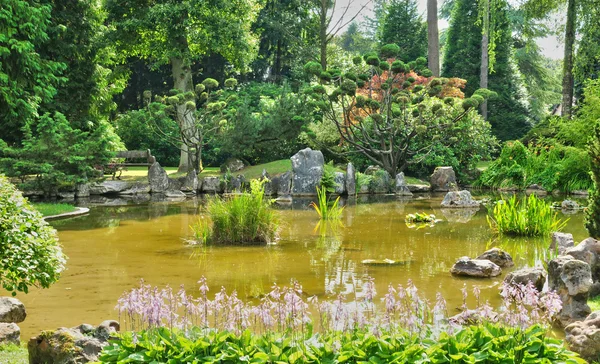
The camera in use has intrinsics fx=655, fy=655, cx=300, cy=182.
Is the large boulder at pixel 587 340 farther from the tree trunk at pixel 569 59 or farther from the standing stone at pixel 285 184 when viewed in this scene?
the tree trunk at pixel 569 59

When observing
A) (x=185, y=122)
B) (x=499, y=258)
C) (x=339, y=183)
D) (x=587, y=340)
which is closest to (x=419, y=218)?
(x=499, y=258)

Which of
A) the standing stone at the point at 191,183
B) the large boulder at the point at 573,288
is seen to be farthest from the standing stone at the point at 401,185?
the large boulder at the point at 573,288

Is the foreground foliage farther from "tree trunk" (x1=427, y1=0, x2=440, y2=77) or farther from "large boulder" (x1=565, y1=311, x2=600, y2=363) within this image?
"tree trunk" (x1=427, y1=0, x2=440, y2=77)

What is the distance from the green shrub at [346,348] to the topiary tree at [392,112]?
13.2 meters

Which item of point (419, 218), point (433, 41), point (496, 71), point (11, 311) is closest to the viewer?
point (11, 311)

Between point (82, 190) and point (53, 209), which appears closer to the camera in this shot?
point (53, 209)

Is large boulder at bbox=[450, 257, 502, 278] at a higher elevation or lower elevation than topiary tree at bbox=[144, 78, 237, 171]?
lower

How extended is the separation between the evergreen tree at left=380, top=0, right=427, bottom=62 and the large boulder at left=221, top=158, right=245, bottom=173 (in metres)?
12.7

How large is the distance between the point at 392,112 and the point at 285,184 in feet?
11.8

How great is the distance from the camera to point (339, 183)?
18094mm

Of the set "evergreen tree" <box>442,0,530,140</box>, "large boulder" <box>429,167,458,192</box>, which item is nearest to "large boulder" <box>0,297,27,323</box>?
"large boulder" <box>429,167,458,192</box>

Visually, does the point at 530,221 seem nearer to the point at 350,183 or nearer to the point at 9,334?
the point at 9,334

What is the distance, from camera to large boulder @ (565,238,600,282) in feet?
19.6

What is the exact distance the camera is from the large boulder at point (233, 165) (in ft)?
67.9
